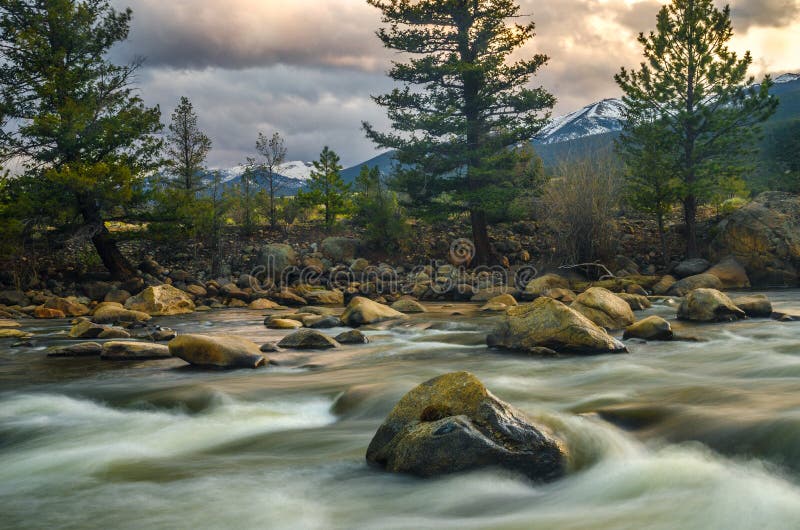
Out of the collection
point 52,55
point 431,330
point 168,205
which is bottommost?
point 431,330

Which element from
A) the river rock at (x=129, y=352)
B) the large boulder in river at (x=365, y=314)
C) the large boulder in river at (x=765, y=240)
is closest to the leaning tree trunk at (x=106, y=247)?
the large boulder in river at (x=365, y=314)

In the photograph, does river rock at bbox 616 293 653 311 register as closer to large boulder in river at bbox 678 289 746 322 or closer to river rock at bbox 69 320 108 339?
large boulder in river at bbox 678 289 746 322

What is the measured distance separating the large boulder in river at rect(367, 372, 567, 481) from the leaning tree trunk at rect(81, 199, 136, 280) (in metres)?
17.0

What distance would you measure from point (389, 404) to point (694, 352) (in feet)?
14.9

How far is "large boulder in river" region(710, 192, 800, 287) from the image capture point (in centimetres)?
1877

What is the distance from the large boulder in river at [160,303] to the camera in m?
15.6

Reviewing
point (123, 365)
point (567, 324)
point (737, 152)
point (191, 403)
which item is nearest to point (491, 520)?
point (191, 403)

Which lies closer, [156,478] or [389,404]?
[156,478]

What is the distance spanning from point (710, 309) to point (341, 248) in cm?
1460

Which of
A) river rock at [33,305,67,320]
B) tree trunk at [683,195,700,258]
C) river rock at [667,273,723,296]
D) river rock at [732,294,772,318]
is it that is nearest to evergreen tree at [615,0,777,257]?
tree trunk at [683,195,700,258]

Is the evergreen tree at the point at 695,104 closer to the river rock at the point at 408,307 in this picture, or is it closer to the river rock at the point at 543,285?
the river rock at the point at 543,285

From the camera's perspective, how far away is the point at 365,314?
12.8 m

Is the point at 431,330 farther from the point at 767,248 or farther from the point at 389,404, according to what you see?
the point at 767,248

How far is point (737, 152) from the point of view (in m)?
20.6
